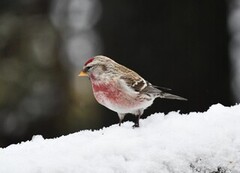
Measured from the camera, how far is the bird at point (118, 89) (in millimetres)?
3156

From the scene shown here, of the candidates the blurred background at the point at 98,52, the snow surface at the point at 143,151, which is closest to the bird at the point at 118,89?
the snow surface at the point at 143,151

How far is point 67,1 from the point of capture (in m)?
7.84

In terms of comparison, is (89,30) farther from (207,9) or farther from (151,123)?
(151,123)

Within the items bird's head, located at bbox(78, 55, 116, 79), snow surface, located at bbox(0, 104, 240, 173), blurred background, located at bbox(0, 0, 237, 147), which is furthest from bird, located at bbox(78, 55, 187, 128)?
blurred background, located at bbox(0, 0, 237, 147)

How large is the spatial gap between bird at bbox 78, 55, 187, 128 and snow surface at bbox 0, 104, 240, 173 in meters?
0.91

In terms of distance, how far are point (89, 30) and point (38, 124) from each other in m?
1.39

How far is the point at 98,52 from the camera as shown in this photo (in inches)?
271

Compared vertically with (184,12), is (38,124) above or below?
below

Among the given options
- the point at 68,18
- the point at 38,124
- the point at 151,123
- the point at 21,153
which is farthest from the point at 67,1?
the point at 21,153

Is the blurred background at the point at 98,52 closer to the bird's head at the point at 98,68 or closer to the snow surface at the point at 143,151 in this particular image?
the bird's head at the point at 98,68

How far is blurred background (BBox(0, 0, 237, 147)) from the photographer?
5836 mm

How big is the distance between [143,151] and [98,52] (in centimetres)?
495

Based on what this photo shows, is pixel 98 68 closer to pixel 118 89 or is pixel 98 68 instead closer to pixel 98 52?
pixel 118 89

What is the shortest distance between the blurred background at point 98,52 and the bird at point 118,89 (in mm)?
2320
